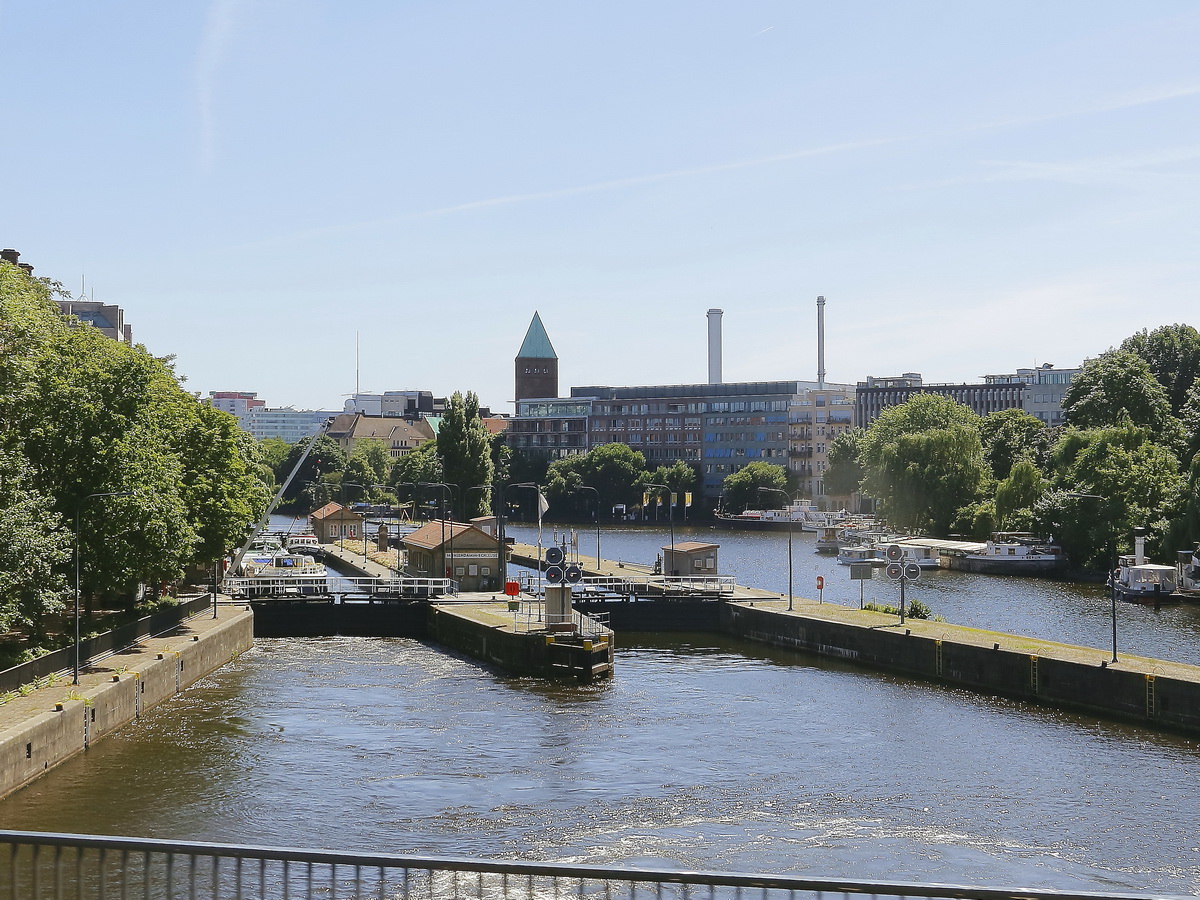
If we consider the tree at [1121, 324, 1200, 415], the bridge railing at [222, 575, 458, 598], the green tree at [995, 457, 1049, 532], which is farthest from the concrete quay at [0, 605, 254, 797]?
the tree at [1121, 324, 1200, 415]

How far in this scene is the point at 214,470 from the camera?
67562mm

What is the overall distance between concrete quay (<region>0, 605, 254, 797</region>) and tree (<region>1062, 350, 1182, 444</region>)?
319 feet

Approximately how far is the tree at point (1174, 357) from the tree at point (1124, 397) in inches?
356

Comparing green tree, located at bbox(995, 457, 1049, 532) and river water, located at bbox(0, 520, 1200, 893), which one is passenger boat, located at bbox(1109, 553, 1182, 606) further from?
river water, located at bbox(0, 520, 1200, 893)

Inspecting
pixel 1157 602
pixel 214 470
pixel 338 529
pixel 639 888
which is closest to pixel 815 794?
pixel 639 888

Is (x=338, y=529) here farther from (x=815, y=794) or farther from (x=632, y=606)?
(x=815, y=794)

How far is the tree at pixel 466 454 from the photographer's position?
13538 cm

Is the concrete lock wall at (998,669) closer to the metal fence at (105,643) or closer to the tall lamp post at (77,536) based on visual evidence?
the metal fence at (105,643)

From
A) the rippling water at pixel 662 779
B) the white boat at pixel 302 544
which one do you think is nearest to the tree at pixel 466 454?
the white boat at pixel 302 544

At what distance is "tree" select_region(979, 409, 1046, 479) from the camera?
495 ft

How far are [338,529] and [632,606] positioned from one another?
8212 centimetres

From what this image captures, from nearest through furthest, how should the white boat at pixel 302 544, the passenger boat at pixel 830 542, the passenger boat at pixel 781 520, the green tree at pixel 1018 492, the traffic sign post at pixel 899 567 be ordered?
the traffic sign post at pixel 899 567 < the green tree at pixel 1018 492 < the white boat at pixel 302 544 < the passenger boat at pixel 830 542 < the passenger boat at pixel 781 520

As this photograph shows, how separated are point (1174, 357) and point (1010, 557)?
157 feet

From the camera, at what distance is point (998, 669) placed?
172 feet
